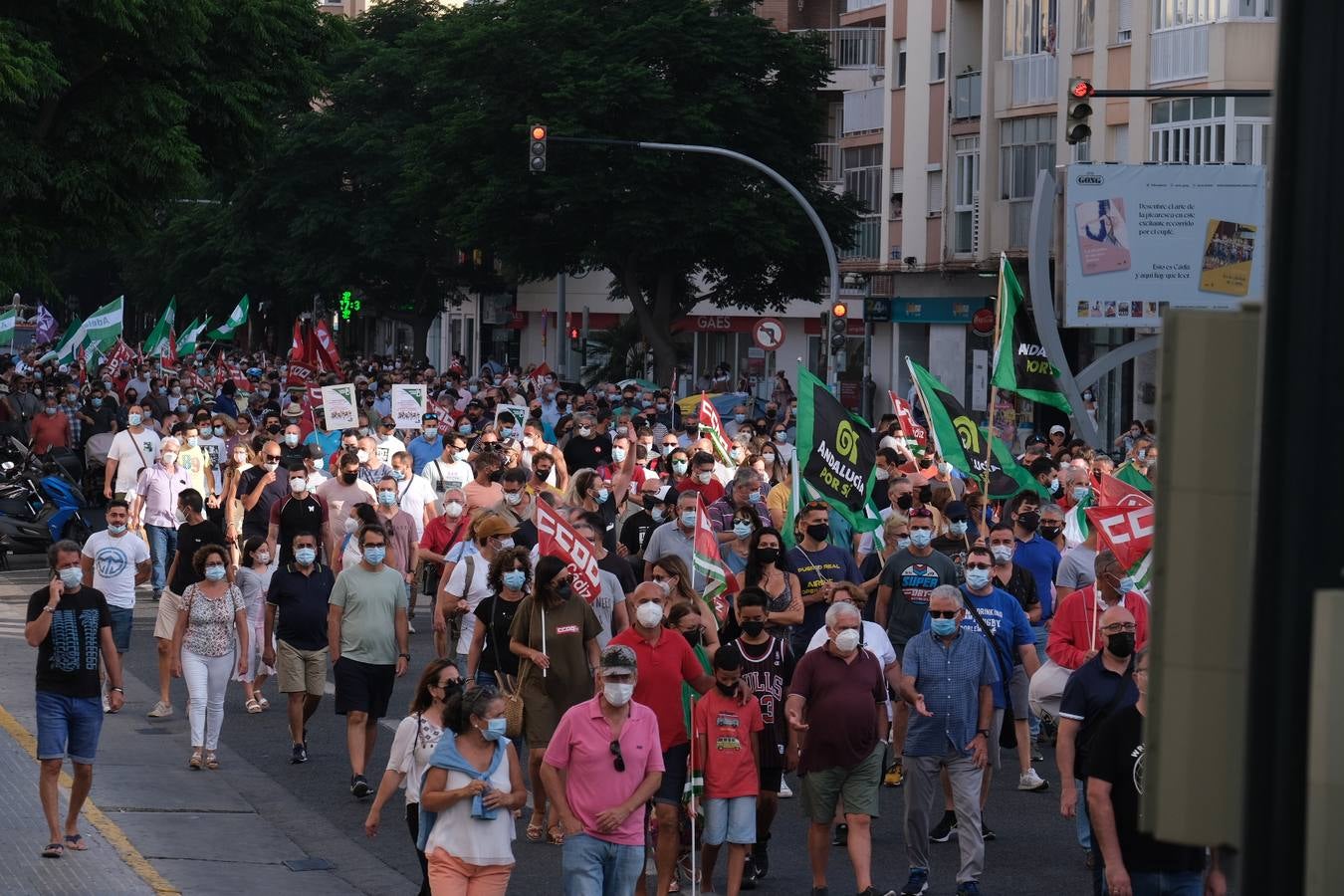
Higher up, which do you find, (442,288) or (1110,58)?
(1110,58)

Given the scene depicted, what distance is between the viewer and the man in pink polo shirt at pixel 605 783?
339 inches

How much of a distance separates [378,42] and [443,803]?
201ft

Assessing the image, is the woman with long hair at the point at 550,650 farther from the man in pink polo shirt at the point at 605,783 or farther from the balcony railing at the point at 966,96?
the balcony railing at the point at 966,96

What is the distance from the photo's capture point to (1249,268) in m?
31.5

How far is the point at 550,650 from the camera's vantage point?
36.0ft

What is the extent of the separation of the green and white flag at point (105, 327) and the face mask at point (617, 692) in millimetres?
34863

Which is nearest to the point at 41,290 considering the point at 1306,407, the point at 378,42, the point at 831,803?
the point at 831,803

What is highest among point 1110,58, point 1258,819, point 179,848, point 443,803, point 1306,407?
point 1110,58

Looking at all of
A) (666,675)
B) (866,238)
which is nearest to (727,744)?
(666,675)

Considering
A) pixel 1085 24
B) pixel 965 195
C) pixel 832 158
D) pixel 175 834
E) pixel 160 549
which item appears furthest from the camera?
pixel 832 158

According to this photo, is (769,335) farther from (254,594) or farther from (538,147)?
(254,594)

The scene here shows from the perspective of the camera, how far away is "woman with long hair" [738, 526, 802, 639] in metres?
12.0

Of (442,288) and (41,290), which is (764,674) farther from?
(442,288)

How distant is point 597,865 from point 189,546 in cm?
747
